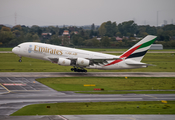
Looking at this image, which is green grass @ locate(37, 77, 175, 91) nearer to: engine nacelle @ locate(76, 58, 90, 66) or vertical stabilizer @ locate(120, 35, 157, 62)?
engine nacelle @ locate(76, 58, 90, 66)

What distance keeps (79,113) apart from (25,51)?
1192 inches

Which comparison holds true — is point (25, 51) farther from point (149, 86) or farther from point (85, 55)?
point (149, 86)

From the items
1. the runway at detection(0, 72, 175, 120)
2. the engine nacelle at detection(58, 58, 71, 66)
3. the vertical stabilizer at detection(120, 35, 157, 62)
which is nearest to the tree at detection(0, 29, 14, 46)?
the engine nacelle at detection(58, 58, 71, 66)

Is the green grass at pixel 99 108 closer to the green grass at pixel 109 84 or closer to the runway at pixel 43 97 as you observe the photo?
the runway at pixel 43 97

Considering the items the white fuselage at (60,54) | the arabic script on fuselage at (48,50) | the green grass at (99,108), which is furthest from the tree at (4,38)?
the green grass at (99,108)

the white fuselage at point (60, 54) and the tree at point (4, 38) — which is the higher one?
the tree at point (4, 38)

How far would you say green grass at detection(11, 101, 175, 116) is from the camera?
23013 millimetres

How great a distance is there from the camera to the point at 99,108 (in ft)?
80.4

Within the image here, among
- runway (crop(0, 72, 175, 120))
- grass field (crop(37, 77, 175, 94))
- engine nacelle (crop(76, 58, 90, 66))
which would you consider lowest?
grass field (crop(37, 77, 175, 94))

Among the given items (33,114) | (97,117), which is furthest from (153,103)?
(33,114)

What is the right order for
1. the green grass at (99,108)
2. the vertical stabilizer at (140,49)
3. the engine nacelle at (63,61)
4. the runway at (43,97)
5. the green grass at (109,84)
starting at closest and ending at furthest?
the green grass at (99,108)
the runway at (43,97)
the green grass at (109,84)
the engine nacelle at (63,61)
the vertical stabilizer at (140,49)

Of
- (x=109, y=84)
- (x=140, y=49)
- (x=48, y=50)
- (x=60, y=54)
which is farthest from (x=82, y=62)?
(x=140, y=49)

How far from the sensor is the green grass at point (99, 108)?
2301cm

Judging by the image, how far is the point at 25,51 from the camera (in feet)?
162
